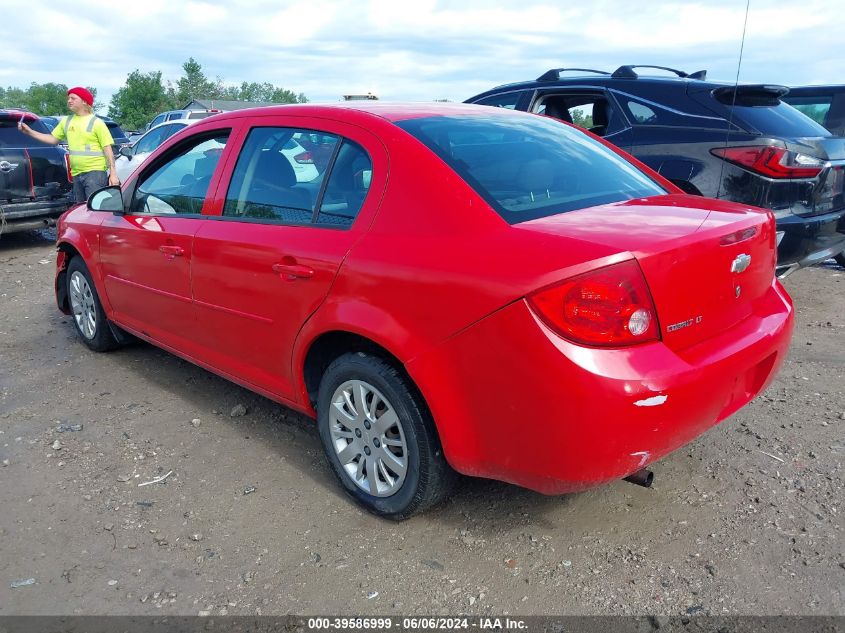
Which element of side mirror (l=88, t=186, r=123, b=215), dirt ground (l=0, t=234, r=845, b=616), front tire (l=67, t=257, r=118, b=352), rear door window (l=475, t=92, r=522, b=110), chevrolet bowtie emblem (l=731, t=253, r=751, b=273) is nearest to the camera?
dirt ground (l=0, t=234, r=845, b=616)

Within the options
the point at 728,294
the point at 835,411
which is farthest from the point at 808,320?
the point at 728,294

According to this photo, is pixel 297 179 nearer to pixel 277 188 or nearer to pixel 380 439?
pixel 277 188

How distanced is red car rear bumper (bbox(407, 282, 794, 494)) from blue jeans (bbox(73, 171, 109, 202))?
675cm

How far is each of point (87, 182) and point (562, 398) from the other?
7.34m

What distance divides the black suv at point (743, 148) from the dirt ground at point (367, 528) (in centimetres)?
149

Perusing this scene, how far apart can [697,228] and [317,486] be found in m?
1.96

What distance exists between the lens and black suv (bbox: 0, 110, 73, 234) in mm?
8828

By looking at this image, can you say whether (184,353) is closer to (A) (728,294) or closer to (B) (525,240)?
(B) (525,240)

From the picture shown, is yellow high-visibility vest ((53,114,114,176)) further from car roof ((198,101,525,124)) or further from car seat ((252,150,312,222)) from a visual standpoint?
car seat ((252,150,312,222))

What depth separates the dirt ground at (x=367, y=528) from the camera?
246cm

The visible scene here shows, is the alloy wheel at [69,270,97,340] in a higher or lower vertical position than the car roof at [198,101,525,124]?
lower

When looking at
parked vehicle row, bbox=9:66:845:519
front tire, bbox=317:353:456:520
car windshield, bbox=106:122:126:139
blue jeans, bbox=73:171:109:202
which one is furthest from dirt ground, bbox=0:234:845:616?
car windshield, bbox=106:122:126:139

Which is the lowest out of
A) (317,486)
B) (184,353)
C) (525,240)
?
(317,486)

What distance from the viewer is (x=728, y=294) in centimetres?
258
